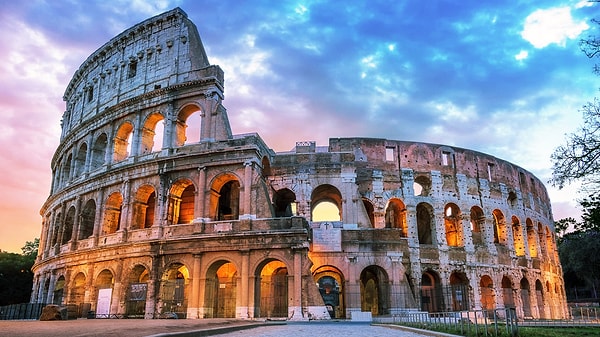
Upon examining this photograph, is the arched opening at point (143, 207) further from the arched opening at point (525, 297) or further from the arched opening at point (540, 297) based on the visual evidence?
the arched opening at point (540, 297)

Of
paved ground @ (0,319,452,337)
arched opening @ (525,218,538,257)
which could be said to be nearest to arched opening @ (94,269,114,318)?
paved ground @ (0,319,452,337)

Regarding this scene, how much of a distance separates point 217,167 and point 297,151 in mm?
5180

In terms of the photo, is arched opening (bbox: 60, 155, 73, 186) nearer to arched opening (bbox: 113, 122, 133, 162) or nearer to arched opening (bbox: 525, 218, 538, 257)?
arched opening (bbox: 113, 122, 133, 162)

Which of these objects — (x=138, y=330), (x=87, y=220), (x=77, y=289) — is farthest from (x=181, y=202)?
(x=138, y=330)

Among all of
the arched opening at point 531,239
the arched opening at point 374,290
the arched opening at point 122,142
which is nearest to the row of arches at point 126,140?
the arched opening at point 122,142

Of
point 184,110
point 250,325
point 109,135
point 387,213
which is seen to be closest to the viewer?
point 250,325

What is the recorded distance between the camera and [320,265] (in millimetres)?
21469

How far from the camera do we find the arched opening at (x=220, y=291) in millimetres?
19562

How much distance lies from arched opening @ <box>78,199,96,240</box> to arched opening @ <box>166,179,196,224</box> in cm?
422

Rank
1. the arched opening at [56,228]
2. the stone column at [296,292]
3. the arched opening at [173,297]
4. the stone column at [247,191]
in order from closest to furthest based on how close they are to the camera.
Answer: the stone column at [296,292] < the arched opening at [173,297] < the stone column at [247,191] < the arched opening at [56,228]

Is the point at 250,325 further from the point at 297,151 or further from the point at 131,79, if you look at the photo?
the point at 131,79

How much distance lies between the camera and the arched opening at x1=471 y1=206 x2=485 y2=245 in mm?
27484

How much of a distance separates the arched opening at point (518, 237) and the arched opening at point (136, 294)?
22.4m

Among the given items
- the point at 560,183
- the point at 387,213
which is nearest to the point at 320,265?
the point at 387,213
